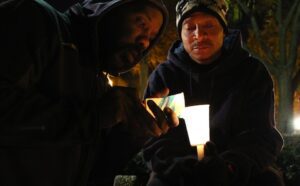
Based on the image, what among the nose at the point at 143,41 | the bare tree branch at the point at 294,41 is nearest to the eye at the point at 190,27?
the nose at the point at 143,41

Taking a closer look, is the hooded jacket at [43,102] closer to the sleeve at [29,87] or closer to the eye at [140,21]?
the sleeve at [29,87]

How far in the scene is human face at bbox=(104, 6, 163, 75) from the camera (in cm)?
223

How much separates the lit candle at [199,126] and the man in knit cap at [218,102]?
7 centimetres

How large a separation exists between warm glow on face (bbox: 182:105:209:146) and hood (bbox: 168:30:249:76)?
52 cm

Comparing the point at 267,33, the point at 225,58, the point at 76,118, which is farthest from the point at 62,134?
the point at 267,33

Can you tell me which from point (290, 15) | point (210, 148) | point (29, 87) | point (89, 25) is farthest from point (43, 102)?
point (290, 15)

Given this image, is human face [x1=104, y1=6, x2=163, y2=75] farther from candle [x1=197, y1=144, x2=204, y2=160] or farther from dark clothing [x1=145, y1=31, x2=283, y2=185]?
dark clothing [x1=145, y1=31, x2=283, y2=185]

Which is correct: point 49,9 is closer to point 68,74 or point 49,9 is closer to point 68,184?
point 68,74

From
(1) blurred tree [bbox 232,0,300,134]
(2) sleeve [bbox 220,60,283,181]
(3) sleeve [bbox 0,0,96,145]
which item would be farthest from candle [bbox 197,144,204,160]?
(1) blurred tree [bbox 232,0,300,134]

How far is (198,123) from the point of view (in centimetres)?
331

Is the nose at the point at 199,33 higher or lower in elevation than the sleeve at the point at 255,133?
higher

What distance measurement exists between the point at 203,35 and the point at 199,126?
0.82 meters

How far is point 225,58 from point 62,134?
224 cm

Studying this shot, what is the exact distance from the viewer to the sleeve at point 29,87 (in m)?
1.69
